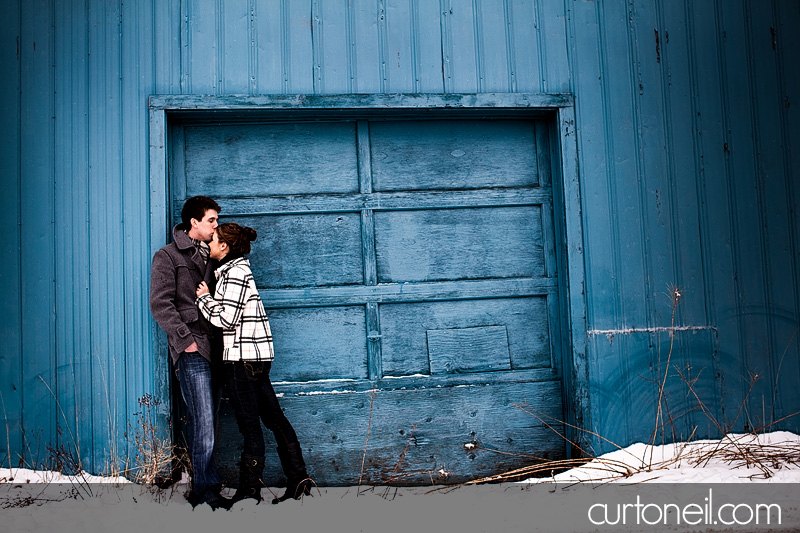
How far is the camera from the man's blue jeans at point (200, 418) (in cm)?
344

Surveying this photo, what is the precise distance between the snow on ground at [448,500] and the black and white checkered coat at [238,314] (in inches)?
35.8

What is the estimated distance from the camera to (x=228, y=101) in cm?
409

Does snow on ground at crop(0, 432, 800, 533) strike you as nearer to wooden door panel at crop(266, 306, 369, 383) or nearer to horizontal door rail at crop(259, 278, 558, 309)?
wooden door panel at crop(266, 306, 369, 383)

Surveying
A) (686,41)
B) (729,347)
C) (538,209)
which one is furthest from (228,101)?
(729,347)

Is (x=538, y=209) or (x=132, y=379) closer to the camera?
(x=132, y=379)

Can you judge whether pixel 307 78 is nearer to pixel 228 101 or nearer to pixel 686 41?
pixel 228 101

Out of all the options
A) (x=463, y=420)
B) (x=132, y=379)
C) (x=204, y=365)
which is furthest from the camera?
(x=463, y=420)

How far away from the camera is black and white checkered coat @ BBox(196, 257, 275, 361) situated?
339 centimetres

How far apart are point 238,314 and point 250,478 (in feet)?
3.15

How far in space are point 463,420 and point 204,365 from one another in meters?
1.86

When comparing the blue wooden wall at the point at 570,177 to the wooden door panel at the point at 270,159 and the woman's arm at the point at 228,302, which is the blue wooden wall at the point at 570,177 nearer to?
the wooden door panel at the point at 270,159

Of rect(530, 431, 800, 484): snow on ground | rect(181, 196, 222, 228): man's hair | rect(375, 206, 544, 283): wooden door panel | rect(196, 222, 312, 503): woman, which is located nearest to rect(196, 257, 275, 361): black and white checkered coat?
rect(196, 222, 312, 503): woman

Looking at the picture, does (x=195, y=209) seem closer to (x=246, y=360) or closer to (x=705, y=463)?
(x=246, y=360)

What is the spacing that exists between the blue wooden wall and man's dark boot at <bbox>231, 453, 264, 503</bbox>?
97cm
